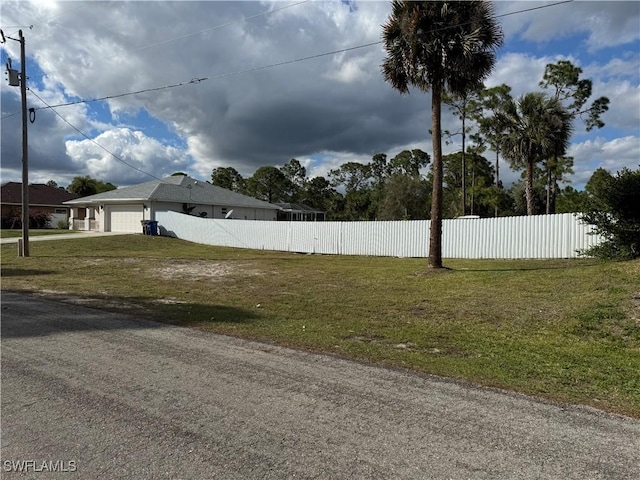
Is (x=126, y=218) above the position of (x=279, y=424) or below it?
above

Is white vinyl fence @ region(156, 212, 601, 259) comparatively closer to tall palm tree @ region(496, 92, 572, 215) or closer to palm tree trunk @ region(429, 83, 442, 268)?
palm tree trunk @ region(429, 83, 442, 268)

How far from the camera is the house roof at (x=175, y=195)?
3588 centimetres

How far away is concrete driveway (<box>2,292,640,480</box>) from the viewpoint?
301cm

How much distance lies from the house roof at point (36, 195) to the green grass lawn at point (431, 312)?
37.3 metres

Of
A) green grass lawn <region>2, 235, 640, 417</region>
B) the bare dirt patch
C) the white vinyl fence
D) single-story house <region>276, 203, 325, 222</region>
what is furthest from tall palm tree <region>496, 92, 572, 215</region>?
single-story house <region>276, 203, 325, 222</region>

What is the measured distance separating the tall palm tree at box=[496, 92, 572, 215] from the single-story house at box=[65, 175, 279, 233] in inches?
860

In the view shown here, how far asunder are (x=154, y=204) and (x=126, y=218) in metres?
3.31

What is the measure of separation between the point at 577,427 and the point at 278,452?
7.99 feet

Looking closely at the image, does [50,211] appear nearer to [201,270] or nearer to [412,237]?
[201,270]

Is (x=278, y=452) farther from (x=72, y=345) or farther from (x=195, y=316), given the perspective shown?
(x=195, y=316)

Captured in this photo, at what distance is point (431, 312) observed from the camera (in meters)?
8.96

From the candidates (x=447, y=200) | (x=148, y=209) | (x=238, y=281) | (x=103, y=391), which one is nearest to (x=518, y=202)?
(x=447, y=200)

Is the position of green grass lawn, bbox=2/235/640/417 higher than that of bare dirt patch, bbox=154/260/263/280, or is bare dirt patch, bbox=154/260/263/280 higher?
bare dirt patch, bbox=154/260/263/280

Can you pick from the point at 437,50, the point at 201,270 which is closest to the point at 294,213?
the point at 201,270
